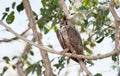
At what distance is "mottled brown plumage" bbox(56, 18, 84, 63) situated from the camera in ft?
7.76

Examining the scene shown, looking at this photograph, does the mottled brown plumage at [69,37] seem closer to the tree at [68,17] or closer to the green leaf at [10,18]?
the tree at [68,17]

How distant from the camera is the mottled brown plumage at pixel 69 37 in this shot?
2365 millimetres

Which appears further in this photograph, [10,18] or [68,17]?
[10,18]

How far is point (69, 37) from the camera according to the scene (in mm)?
2391

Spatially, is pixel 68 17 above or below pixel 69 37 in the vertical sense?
above

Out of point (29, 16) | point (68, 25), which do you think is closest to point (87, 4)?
point (68, 25)

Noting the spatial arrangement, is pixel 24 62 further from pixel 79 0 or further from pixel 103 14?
pixel 103 14

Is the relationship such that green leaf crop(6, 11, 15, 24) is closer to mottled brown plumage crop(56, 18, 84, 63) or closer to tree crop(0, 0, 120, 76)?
tree crop(0, 0, 120, 76)

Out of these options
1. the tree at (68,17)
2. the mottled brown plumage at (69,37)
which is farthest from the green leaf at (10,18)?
the mottled brown plumage at (69,37)

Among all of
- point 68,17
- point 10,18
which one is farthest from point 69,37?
point 10,18

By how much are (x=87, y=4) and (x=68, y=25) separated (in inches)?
8.1

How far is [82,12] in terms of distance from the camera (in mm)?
2352

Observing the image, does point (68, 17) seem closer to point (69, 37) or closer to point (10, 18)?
point (69, 37)

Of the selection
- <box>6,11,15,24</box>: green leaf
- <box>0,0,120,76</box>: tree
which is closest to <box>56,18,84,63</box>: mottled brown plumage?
<box>0,0,120,76</box>: tree
